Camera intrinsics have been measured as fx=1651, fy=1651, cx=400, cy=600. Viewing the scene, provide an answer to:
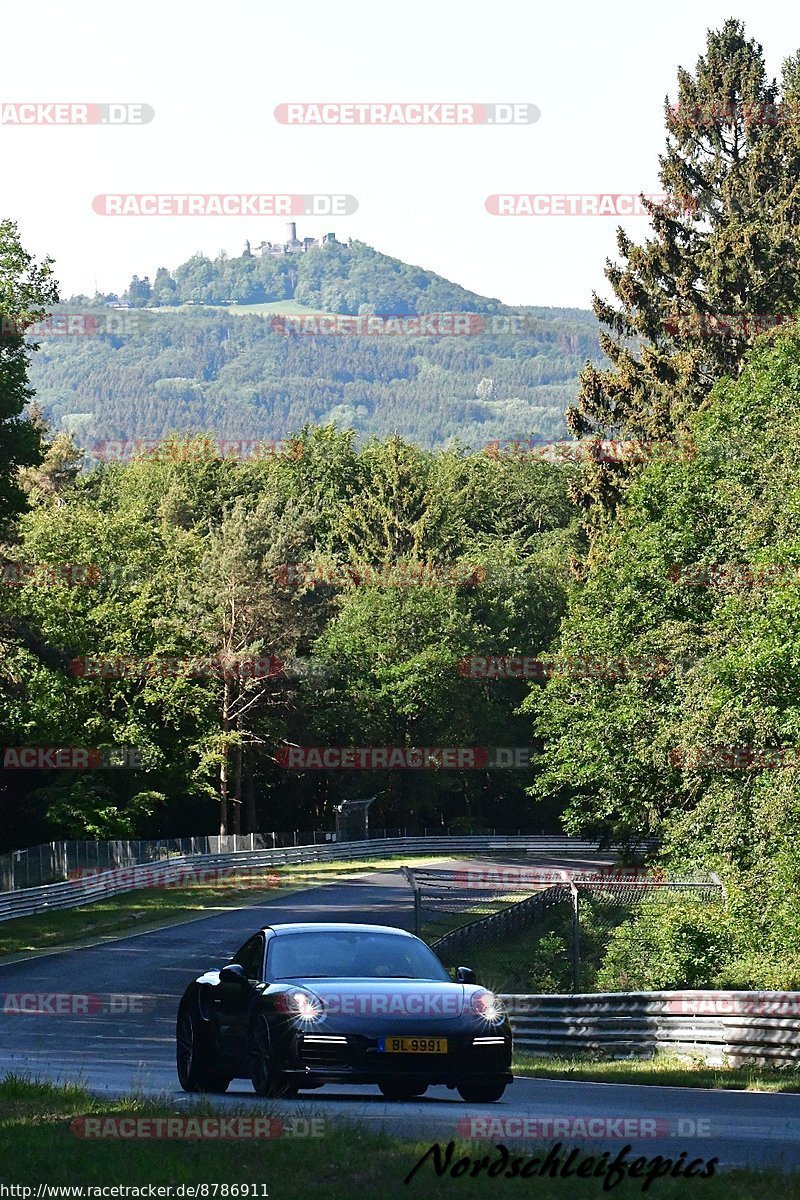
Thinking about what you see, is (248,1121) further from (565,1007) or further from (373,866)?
(373,866)

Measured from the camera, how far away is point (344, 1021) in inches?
478

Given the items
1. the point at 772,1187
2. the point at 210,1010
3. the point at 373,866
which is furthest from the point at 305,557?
the point at 772,1187

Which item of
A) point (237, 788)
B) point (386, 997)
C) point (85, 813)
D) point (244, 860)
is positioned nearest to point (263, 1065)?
point (386, 997)

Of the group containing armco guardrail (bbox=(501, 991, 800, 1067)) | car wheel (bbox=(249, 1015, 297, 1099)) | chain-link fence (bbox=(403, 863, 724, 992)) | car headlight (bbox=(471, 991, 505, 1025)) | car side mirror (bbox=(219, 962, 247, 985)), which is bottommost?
chain-link fence (bbox=(403, 863, 724, 992))

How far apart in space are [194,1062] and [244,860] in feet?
168

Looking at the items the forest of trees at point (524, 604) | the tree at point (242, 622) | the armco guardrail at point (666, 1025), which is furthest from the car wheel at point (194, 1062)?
the tree at point (242, 622)

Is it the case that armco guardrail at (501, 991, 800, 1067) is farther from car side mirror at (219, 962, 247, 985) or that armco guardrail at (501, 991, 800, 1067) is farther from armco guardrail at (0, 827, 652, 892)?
armco guardrail at (0, 827, 652, 892)

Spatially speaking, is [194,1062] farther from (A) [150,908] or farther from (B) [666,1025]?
(A) [150,908]

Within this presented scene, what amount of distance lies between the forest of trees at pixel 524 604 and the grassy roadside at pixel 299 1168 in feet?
59.3

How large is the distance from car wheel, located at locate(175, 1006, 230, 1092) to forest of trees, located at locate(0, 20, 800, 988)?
14127 millimetres

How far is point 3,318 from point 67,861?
19969mm

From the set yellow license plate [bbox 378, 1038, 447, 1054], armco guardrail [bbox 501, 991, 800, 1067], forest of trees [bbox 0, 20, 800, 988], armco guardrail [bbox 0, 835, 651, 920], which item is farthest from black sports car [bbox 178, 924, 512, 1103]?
armco guardrail [bbox 0, 835, 651, 920]

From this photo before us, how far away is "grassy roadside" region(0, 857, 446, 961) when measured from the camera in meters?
40.8

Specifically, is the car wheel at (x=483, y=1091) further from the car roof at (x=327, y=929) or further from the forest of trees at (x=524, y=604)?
the forest of trees at (x=524, y=604)
